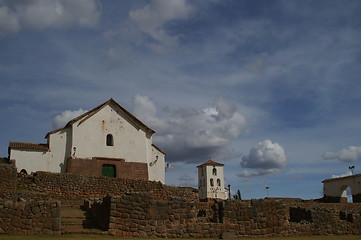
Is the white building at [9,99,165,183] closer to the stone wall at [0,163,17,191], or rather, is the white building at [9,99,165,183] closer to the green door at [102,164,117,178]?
the green door at [102,164,117,178]

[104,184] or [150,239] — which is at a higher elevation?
[104,184]

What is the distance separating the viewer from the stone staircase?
1352 cm

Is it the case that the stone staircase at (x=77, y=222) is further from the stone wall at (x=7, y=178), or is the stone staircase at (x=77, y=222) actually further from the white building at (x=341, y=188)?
the white building at (x=341, y=188)

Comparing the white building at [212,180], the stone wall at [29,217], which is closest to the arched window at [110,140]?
the stone wall at [29,217]

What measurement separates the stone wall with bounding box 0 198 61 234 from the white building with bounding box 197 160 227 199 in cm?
4804

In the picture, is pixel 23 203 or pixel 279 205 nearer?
pixel 23 203

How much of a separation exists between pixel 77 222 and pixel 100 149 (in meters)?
19.7

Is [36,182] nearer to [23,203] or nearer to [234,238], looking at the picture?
[23,203]

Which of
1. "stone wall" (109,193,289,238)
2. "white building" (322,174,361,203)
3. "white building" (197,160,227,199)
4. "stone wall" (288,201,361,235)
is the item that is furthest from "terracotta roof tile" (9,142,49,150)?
"white building" (197,160,227,199)

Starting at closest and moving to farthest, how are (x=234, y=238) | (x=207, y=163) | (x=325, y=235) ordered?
(x=234, y=238)
(x=325, y=235)
(x=207, y=163)

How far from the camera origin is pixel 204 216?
17031mm

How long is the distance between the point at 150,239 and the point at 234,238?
→ 3736mm

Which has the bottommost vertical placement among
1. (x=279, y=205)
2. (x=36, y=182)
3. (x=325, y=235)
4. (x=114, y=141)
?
(x=325, y=235)

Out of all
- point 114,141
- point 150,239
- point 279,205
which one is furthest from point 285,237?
point 114,141
